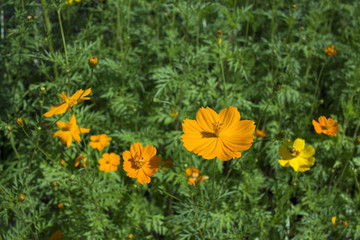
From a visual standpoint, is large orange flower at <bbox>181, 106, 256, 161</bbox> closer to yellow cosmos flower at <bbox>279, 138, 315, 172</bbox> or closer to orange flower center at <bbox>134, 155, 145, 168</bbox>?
orange flower center at <bbox>134, 155, 145, 168</bbox>

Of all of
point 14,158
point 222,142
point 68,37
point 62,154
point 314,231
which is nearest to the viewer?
point 222,142

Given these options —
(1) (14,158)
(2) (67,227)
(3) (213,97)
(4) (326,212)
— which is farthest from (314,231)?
(1) (14,158)

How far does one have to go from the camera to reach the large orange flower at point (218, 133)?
1157 mm

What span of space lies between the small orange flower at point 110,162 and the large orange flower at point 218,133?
2.56 ft

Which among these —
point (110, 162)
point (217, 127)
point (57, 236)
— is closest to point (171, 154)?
point (110, 162)

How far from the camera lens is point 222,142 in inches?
48.6

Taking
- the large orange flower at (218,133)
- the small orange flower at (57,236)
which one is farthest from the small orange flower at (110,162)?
the large orange flower at (218,133)

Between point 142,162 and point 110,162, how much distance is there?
2.29 ft

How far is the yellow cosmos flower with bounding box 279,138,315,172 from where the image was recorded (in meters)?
1.50

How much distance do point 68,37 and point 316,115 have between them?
7.42 feet

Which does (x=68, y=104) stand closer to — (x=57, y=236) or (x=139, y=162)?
(x=139, y=162)

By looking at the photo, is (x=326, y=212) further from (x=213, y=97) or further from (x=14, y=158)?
(x=14, y=158)

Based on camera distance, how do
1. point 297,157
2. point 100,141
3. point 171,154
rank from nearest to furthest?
point 297,157 < point 100,141 < point 171,154

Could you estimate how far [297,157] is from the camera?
157 cm
